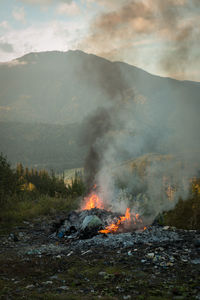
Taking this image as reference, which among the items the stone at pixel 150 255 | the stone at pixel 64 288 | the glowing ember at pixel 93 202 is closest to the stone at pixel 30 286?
the stone at pixel 64 288

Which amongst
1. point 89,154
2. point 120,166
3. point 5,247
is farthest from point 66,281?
point 89,154

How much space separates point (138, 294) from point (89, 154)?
19.8m

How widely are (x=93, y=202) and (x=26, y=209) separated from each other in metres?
5.40

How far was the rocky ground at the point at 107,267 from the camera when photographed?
17.7 feet

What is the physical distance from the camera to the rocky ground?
17.7 feet

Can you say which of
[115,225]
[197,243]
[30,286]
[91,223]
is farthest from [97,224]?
[30,286]

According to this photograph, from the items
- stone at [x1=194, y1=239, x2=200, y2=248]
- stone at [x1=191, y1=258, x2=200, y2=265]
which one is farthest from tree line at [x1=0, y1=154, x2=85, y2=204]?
stone at [x1=191, y1=258, x2=200, y2=265]

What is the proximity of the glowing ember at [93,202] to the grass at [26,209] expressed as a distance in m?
3.54

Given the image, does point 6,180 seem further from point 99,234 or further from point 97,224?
point 99,234

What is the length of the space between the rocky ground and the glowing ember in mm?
5076

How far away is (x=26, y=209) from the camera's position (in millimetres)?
19062

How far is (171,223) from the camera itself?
10.7 m

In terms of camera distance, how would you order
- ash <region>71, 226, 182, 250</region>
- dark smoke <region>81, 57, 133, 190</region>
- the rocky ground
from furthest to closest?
dark smoke <region>81, 57, 133, 190</region>, ash <region>71, 226, 182, 250</region>, the rocky ground

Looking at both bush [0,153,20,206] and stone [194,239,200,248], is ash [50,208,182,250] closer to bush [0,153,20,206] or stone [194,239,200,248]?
stone [194,239,200,248]
